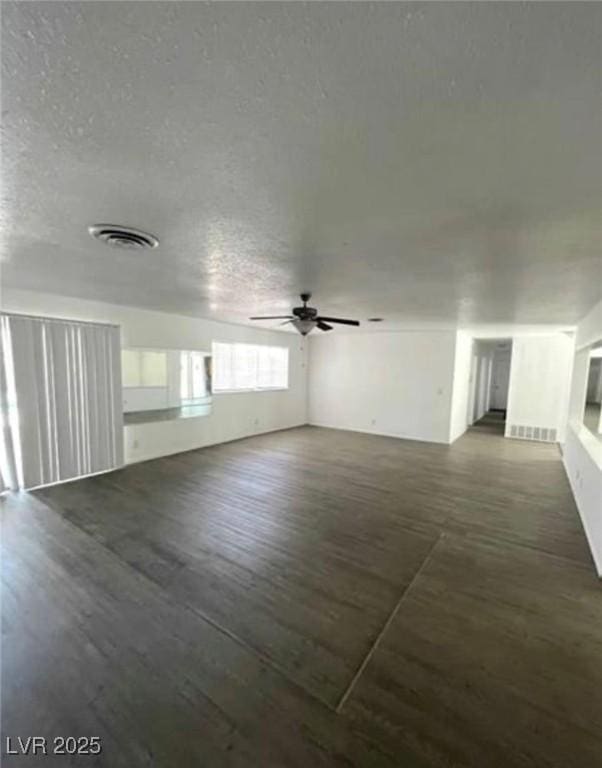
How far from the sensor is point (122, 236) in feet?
6.65

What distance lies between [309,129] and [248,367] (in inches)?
254

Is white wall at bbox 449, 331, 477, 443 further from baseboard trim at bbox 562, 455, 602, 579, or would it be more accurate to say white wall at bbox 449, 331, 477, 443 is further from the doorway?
baseboard trim at bbox 562, 455, 602, 579

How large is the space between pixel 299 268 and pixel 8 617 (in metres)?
3.03

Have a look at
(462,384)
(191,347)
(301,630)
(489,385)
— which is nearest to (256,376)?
Answer: (191,347)

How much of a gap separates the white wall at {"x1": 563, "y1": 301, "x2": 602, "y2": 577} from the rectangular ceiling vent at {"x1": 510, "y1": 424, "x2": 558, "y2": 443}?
6.13ft

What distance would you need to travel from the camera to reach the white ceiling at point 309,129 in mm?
748

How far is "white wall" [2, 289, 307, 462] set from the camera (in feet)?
14.5

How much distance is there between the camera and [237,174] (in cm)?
136

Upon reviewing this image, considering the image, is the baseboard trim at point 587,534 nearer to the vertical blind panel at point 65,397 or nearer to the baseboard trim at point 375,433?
the baseboard trim at point 375,433

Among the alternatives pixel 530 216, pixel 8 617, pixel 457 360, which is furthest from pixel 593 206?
pixel 457 360

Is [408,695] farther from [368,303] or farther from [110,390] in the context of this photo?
[110,390]

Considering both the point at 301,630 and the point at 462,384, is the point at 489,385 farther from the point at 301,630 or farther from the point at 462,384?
the point at 301,630

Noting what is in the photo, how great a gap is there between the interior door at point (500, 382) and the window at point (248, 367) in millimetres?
7916

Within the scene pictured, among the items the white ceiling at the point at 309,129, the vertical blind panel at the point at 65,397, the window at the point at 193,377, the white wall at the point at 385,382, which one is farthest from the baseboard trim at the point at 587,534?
the window at the point at 193,377
